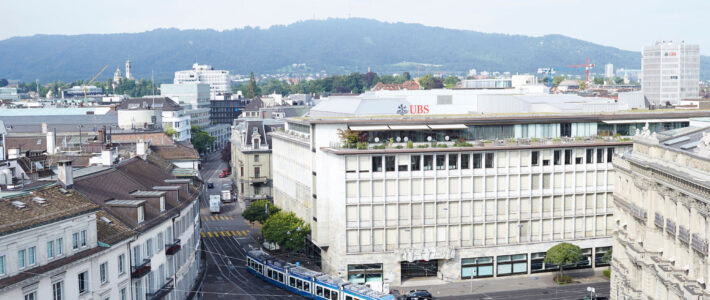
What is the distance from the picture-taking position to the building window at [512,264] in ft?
305

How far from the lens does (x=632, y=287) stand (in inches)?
2699

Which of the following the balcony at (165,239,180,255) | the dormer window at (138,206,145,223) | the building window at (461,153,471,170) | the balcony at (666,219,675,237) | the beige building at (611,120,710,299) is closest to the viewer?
the beige building at (611,120,710,299)

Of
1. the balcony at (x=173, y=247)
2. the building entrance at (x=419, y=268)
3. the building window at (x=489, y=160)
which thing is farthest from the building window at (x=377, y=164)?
the balcony at (x=173, y=247)

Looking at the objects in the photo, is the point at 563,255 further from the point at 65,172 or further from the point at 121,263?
the point at 65,172

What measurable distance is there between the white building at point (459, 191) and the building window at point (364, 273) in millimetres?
114

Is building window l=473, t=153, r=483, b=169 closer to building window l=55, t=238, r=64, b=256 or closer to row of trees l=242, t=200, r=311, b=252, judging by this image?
row of trees l=242, t=200, r=311, b=252

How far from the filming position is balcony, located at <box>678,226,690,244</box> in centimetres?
5538

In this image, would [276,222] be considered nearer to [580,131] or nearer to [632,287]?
[580,131]

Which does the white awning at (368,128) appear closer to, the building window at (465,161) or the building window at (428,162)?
the building window at (428,162)

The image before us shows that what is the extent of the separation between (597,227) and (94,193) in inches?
2380

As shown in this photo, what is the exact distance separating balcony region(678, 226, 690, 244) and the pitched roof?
41.4m

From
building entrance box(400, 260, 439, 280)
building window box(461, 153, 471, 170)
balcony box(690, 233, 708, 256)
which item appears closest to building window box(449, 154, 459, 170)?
building window box(461, 153, 471, 170)

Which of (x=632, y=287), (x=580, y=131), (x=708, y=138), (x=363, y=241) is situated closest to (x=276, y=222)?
(x=363, y=241)

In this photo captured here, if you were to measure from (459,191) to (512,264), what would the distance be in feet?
38.2
